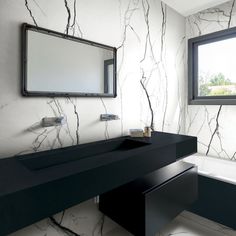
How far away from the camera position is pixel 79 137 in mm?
1605

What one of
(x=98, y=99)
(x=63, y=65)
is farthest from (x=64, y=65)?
(x=98, y=99)

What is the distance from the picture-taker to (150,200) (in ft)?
4.90

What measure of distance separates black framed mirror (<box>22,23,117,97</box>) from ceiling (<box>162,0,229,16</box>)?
1.22m

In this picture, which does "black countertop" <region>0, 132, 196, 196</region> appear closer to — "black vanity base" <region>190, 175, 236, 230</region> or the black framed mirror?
the black framed mirror

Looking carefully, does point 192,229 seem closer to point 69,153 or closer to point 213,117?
point 213,117

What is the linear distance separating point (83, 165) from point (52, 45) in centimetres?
90

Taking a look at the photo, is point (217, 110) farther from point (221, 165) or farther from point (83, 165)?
point (83, 165)

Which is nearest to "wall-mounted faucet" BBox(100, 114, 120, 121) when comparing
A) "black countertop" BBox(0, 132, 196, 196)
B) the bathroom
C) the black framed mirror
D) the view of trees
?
the bathroom

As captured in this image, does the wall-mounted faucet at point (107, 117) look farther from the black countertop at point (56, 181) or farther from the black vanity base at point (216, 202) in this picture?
the black vanity base at point (216, 202)

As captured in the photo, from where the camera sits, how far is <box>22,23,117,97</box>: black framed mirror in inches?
51.9

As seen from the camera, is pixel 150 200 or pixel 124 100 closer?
pixel 150 200

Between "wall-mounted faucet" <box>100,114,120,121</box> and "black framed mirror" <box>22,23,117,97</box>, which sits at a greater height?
"black framed mirror" <box>22,23,117,97</box>

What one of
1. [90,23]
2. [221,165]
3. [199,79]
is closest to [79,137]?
[90,23]

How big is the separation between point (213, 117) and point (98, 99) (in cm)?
163
